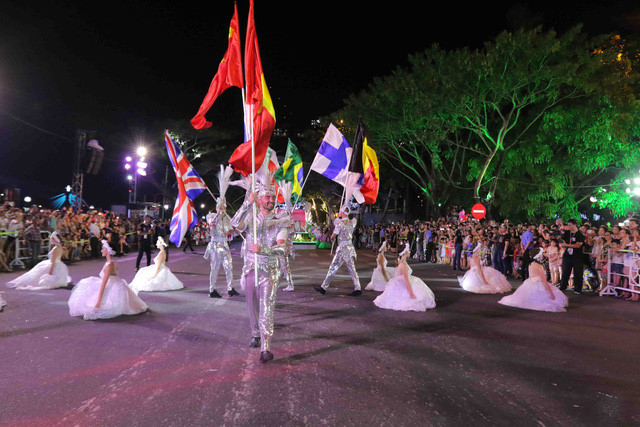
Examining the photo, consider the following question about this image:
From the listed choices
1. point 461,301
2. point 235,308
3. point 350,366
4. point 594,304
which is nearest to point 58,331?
point 235,308

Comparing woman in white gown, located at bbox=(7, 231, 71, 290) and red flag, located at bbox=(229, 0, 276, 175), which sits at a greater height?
red flag, located at bbox=(229, 0, 276, 175)

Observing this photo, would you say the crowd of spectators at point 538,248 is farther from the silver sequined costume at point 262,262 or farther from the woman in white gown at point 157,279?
the silver sequined costume at point 262,262

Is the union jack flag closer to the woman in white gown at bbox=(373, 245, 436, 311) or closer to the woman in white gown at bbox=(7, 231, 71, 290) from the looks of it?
the woman in white gown at bbox=(7, 231, 71, 290)

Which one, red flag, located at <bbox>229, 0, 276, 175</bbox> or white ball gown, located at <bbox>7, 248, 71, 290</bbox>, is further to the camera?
white ball gown, located at <bbox>7, 248, 71, 290</bbox>

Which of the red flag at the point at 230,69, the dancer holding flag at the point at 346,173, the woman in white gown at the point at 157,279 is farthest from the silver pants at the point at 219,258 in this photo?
the red flag at the point at 230,69

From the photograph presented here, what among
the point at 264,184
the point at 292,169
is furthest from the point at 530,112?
the point at 264,184

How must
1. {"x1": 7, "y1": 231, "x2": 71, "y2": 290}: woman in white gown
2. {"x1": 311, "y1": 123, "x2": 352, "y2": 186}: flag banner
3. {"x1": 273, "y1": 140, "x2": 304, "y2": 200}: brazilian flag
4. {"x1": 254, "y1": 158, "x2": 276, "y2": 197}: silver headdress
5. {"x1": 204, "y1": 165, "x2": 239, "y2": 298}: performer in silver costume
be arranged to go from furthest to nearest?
{"x1": 273, "y1": 140, "x2": 304, "y2": 200}: brazilian flag → {"x1": 311, "y1": 123, "x2": 352, "y2": 186}: flag banner → {"x1": 7, "y1": 231, "x2": 71, "y2": 290}: woman in white gown → {"x1": 204, "y1": 165, "x2": 239, "y2": 298}: performer in silver costume → {"x1": 254, "y1": 158, "x2": 276, "y2": 197}: silver headdress

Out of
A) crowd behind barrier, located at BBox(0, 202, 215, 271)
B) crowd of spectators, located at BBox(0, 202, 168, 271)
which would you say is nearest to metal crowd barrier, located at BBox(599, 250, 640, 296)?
crowd behind barrier, located at BBox(0, 202, 215, 271)

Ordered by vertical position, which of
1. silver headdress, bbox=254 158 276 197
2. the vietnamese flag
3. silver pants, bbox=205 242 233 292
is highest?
the vietnamese flag

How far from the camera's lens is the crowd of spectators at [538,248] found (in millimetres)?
11477

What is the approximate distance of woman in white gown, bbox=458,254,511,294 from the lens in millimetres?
11266

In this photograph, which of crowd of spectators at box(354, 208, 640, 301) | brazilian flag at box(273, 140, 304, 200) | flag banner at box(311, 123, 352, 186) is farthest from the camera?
brazilian flag at box(273, 140, 304, 200)

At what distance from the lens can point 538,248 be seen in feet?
45.6

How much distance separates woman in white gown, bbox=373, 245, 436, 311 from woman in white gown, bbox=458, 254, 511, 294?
9.83ft
